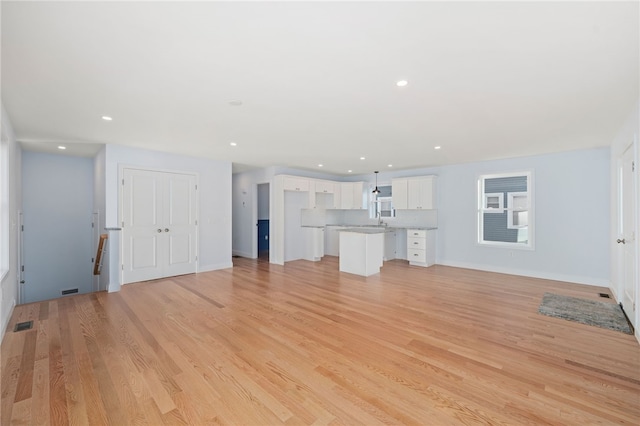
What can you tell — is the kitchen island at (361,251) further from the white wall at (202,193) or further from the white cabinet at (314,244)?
the white wall at (202,193)

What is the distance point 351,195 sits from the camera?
8.46 metres

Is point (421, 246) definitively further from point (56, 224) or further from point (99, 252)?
point (56, 224)

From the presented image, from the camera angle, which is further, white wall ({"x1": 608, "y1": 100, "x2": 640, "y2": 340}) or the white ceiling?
white wall ({"x1": 608, "y1": 100, "x2": 640, "y2": 340})

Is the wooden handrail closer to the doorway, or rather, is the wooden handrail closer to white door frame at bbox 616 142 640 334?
the doorway

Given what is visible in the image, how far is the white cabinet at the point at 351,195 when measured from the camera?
8383mm

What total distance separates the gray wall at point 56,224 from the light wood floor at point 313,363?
2289 millimetres

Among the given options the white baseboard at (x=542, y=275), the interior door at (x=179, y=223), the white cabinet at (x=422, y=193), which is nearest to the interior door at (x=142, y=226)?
the interior door at (x=179, y=223)

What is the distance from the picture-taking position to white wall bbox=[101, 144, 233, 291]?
16.3ft

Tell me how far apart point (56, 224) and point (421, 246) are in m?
7.94

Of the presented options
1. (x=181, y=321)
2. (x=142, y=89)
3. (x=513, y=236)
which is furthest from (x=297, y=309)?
(x=513, y=236)

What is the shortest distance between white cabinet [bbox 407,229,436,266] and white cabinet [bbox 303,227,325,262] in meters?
2.32

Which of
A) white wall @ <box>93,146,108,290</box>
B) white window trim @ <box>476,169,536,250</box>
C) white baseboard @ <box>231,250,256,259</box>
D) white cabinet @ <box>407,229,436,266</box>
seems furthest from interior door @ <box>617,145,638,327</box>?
white wall @ <box>93,146,108,290</box>

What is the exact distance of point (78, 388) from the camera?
207 centimetres

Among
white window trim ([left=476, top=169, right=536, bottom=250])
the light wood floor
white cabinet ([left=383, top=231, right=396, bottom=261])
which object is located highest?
white window trim ([left=476, top=169, right=536, bottom=250])
